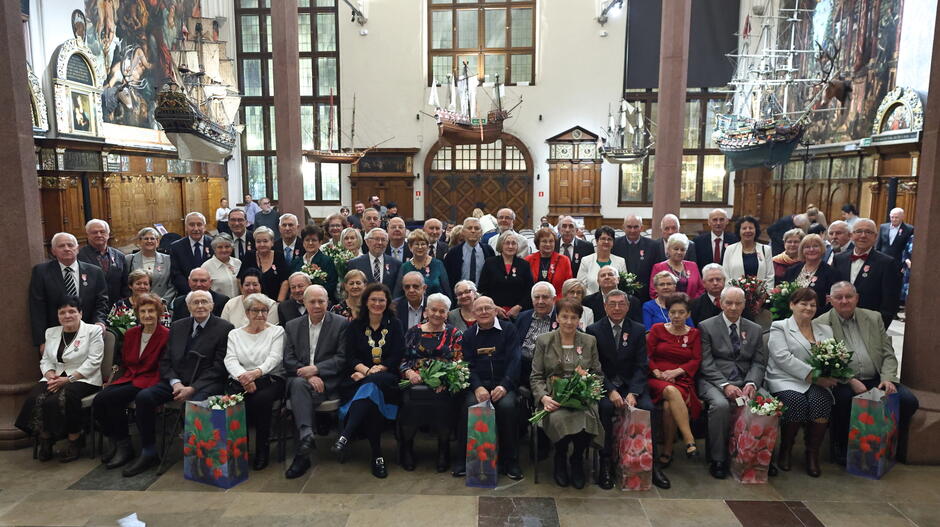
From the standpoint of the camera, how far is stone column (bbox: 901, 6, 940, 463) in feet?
15.3

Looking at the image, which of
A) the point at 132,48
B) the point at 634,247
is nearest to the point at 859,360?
the point at 634,247

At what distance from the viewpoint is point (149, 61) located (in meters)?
15.9

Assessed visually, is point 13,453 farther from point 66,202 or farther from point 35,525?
point 66,202

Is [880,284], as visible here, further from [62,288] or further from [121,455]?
[62,288]

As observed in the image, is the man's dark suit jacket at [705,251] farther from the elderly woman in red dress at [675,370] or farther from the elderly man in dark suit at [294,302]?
the elderly man in dark suit at [294,302]

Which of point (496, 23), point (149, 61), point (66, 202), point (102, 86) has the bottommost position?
point (66, 202)

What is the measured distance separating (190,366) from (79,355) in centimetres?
93

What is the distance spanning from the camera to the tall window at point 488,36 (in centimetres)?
1961

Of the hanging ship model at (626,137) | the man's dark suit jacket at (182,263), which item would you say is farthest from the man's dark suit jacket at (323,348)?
the hanging ship model at (626,137)

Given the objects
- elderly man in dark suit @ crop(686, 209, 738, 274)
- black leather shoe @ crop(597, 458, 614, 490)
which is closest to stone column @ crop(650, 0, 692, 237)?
elderly man in dark suit @ crop(686, 209, 738, 274)

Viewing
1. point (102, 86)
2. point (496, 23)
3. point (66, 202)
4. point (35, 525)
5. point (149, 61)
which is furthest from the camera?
point (496, 23)

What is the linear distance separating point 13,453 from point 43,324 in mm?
1094

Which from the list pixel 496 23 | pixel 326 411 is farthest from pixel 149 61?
pixel 326 411

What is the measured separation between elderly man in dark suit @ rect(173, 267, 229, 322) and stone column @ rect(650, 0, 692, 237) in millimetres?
6451
